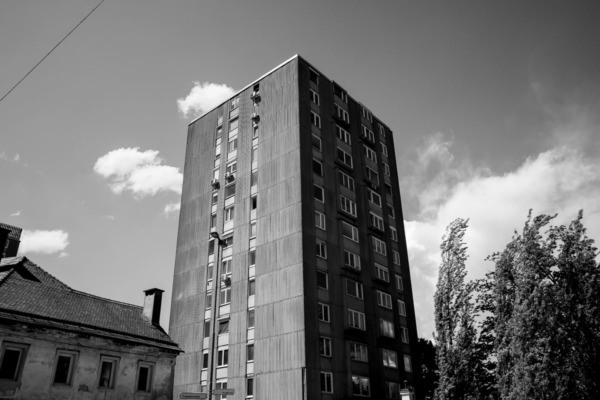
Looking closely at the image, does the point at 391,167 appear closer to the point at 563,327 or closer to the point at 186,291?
the point at 186,291

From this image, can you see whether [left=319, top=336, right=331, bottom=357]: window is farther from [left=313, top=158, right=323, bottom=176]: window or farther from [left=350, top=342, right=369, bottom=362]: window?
[left=313, top=158, right=323, bottom=176]: window

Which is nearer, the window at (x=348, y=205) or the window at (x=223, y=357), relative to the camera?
the window at (x=223, y=357)

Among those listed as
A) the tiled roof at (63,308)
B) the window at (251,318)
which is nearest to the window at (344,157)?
the window at (251,318)

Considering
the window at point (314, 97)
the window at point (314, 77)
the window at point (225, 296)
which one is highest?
the window at point (314, 77)

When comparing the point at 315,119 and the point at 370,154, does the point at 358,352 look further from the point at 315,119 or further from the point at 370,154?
the point at 370,154

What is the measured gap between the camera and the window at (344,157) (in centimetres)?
4650

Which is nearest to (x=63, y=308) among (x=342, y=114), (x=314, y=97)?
(x=314, y=97)

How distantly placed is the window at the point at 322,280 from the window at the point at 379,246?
961cm

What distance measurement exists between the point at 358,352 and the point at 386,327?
6.19m

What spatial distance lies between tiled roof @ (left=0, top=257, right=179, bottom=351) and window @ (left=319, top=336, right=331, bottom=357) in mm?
11173

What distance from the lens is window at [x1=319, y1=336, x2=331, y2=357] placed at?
34594 mm

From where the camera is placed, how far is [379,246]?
154 feet

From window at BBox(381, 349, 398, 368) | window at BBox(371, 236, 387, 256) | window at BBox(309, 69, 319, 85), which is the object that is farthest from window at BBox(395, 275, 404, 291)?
window at BBox(309, 69, 319, 85)

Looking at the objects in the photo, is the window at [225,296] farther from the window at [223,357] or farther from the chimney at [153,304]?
the chimney at [153,304]
